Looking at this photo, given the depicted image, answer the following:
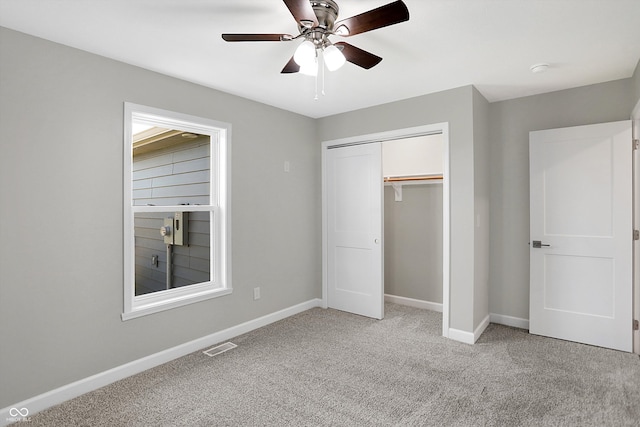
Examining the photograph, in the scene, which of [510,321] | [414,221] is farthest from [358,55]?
[510,321]

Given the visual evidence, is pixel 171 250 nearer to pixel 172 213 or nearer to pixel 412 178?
pixel 172 213

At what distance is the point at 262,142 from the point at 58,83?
6.05 ft

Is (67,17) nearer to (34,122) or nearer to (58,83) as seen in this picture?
(58,83)

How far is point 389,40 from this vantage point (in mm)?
2367

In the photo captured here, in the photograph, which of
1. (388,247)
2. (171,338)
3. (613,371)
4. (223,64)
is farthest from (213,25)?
(613,371)

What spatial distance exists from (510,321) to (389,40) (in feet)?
10.3

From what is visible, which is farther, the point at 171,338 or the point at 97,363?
the point at 171,338

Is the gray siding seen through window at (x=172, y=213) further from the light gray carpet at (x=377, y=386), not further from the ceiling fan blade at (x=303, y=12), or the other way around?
the ceiling fan blade at (x=303, y=12)

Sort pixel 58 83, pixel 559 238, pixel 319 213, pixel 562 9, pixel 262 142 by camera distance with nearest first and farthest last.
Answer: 1. pixel 562 9
2. pixel 58 83
3. pixel 559 238
4. pixel 262 142
5. pixel 319 213

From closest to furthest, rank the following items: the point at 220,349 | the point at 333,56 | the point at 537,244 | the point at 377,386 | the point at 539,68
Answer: the point at 333,56
the point at 377,386
the point at 539,68
the point at 220,349
the point at 537,244

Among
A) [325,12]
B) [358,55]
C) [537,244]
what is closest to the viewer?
[325,12]

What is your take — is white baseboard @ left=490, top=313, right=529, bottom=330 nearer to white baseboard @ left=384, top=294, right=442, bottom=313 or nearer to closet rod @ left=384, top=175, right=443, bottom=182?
white baseboard @ left=384, top=294, right=442, bottom=313

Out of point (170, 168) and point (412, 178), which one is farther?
point (412, 178)

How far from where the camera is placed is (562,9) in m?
1.99
